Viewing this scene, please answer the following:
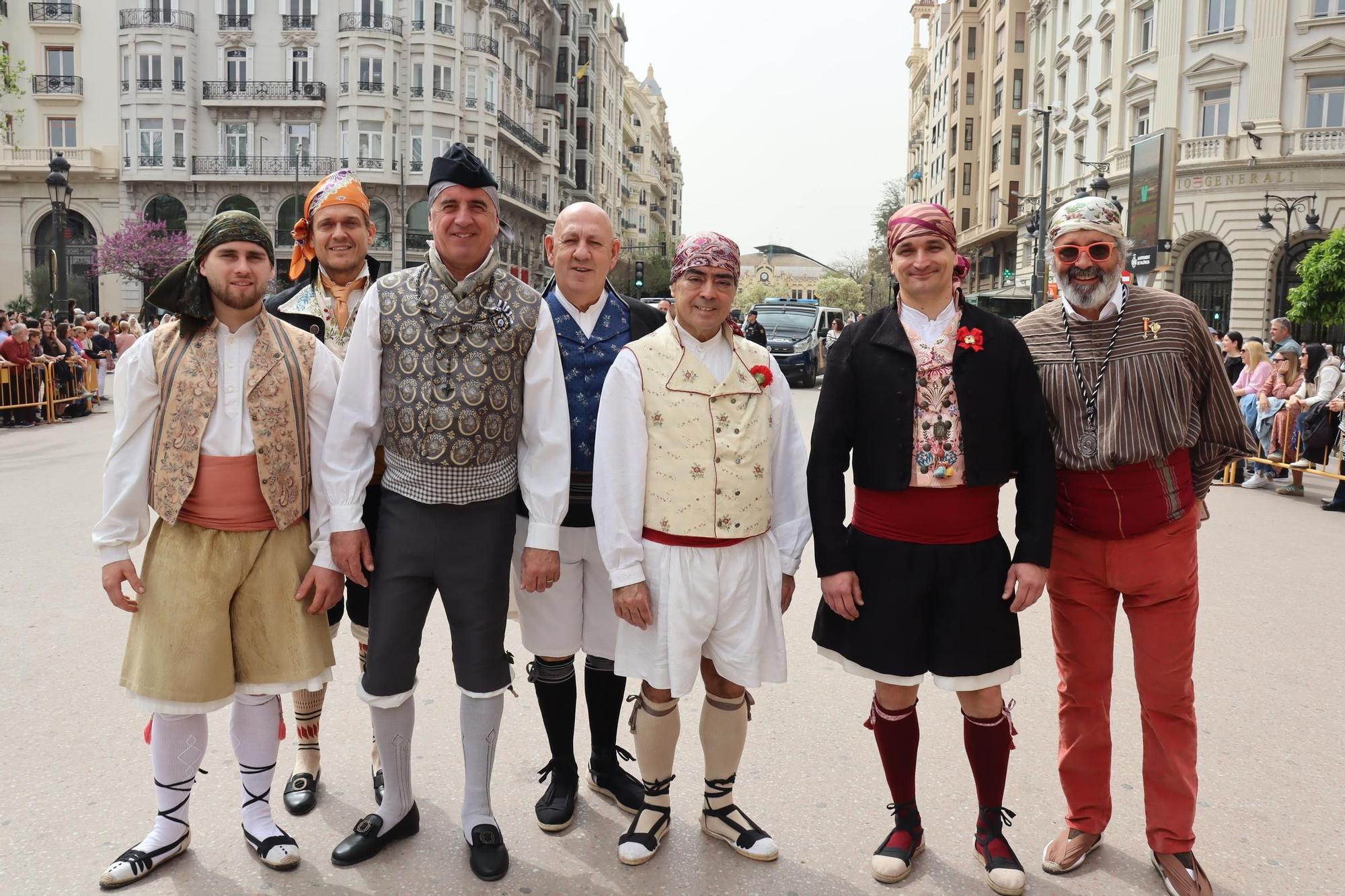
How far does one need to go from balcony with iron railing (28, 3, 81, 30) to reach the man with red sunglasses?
2084 inches

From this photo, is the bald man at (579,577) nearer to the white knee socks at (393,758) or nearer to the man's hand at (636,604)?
the man's hand at (636,604)

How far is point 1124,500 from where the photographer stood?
3344mm

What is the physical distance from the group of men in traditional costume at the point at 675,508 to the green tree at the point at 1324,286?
24.0m

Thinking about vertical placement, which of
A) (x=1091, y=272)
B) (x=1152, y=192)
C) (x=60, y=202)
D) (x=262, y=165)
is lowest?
(x=1091, y=272)

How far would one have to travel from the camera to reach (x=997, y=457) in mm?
3262

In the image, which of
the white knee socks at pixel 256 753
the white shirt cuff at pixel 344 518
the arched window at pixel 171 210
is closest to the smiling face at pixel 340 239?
the white shirt cuff at pixel 344 518

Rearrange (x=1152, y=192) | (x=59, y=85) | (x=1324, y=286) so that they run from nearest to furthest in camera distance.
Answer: (x=1324, y=286) → (x=1152, y=192) → (x=59, y=85)

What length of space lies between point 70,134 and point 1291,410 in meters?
49.5

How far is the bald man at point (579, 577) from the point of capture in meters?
3.79

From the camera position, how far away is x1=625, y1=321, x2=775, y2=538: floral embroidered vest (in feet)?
11.2

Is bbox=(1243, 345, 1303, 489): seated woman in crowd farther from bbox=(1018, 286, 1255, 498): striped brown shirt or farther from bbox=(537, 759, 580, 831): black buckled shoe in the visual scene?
bbox=(537, 759, 580, 831): black buckled shoe

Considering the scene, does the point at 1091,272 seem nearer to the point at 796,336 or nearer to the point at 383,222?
the point at 796,336

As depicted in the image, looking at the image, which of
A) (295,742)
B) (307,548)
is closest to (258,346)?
(307,548)

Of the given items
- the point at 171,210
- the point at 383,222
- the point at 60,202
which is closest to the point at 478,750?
the point at 60,202
